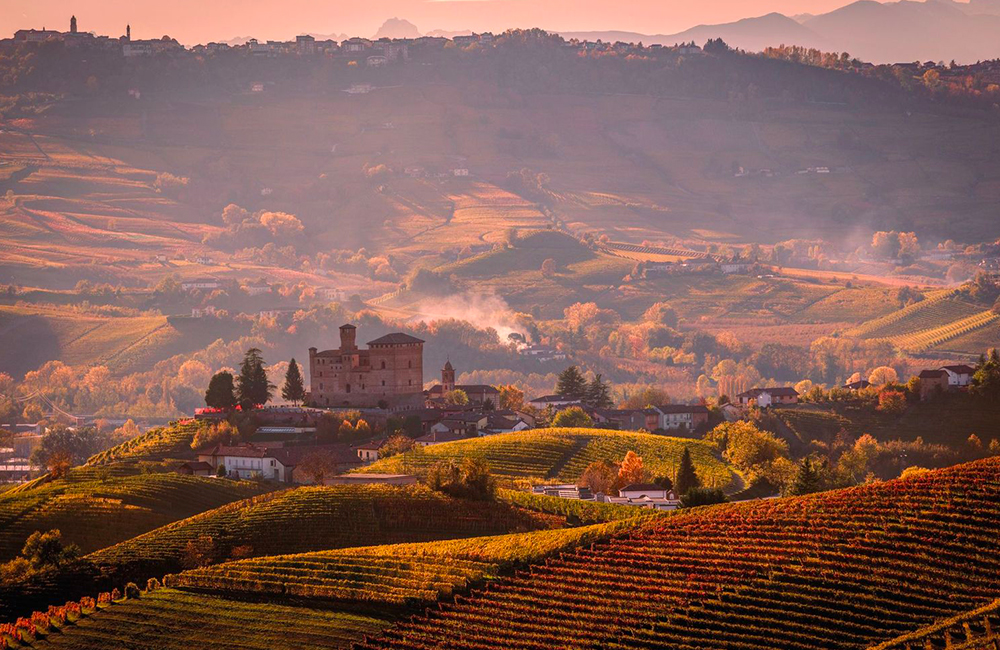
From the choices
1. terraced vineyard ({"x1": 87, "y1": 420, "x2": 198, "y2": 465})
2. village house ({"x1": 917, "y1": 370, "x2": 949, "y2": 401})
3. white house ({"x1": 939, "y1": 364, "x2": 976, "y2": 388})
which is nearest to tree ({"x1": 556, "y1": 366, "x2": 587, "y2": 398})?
village house ({"x1": 917, "y1": 370, "x2": 949, "y2": 401})

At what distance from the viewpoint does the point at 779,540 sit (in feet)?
186

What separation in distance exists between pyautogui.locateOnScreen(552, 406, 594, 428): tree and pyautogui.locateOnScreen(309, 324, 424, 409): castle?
8.80 m

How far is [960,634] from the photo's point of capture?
159ft

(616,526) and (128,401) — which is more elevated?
(616,526)

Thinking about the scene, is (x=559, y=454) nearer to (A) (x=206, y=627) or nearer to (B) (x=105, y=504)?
(B) (x=105, y=504)

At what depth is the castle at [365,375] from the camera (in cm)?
11062

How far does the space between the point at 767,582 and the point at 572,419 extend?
56.6 metres

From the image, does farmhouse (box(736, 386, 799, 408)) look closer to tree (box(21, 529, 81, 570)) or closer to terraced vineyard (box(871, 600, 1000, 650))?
tree (box(21, 529, 81, 570))

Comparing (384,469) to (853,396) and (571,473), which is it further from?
(853,396)

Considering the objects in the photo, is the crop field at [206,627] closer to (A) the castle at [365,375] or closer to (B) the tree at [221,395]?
(B) the tree at [221,395]

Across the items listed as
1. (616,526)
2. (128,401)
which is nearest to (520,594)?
(616,526)

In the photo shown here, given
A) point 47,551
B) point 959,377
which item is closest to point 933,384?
point 959,377

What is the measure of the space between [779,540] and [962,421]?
4897cm

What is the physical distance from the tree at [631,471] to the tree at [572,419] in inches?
742
